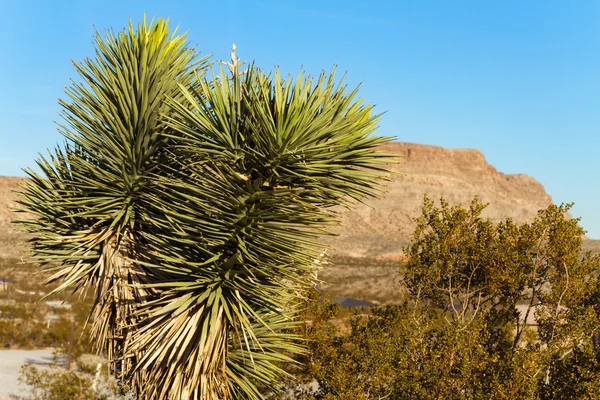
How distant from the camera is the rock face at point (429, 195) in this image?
8769cm

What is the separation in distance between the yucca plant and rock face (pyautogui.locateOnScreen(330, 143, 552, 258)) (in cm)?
7089

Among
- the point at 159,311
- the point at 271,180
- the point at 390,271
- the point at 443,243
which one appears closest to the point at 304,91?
the point at 271,180

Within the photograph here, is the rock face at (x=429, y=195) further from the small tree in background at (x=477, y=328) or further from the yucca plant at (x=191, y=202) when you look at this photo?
the yucca plant at (x=191, y=202)

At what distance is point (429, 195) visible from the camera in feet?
340

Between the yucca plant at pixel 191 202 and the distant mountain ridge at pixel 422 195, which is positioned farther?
the distant mountain ridge at pixel 422 195

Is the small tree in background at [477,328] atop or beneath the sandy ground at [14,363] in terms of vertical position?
atop

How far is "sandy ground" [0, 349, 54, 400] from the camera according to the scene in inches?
631

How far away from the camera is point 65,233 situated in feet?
25.1

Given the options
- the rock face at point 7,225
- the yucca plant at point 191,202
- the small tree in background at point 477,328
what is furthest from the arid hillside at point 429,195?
the yucca plant at point 191,202

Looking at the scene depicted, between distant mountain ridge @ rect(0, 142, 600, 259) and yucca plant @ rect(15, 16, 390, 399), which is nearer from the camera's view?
yucca plant @ rect(15, 16, 390, 399)

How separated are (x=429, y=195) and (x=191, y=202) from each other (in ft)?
327

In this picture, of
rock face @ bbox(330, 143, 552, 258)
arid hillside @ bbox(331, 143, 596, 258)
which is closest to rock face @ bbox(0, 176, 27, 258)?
rock face @ bbox(330, 143, 552, 258)

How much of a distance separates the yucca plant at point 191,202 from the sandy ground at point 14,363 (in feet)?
32.2

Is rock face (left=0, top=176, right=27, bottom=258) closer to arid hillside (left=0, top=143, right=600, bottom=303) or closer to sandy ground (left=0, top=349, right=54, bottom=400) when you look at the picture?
arid hillside (left=0, top=143, right=600, bottom=303)
